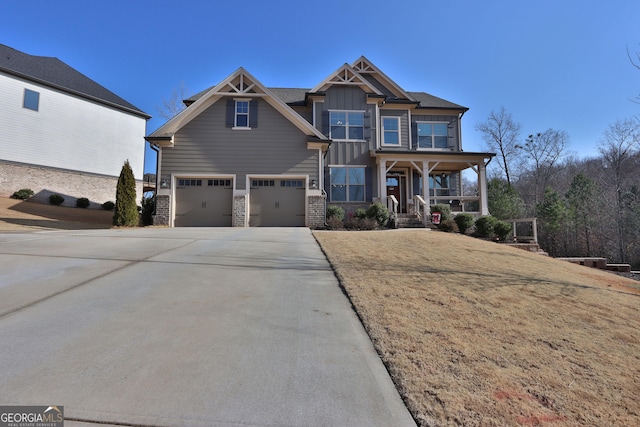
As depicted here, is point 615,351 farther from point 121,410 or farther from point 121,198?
point 121,198

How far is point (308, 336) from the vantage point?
3334mm

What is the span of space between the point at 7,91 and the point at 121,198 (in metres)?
13.7

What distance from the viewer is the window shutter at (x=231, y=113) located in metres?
15.1

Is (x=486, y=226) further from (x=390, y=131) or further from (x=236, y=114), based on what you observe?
(x=236, y=114)

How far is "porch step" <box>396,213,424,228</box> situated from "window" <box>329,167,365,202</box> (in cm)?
259

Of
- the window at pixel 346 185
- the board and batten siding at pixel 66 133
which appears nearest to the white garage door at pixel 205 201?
the window at pixel 346 185

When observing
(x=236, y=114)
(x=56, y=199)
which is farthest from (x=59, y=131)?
(x=236, y=114)

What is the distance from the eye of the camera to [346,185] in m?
17.6

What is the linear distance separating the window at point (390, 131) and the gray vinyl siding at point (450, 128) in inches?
42.3

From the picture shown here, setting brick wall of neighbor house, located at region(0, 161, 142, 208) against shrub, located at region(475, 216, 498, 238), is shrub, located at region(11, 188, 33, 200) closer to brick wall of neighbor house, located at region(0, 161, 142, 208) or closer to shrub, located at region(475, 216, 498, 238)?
brick wall of neighbor house, located at region(0, 161, 142, 208)

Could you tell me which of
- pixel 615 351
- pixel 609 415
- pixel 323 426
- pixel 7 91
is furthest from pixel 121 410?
pixel 7 91

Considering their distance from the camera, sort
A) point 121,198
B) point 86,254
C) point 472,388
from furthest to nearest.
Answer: point 121,198, point 86,254, point 472,388

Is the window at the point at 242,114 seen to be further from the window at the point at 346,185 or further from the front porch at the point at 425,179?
the front porch at the point at 425,179

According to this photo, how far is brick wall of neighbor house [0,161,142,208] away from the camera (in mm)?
19578
